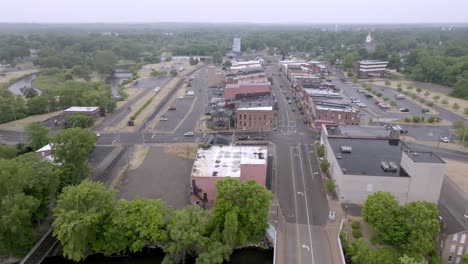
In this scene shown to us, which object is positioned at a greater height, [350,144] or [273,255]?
[350,144]

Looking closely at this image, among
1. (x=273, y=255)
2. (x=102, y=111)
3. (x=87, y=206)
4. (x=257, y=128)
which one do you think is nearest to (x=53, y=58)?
(x=102, y=111)

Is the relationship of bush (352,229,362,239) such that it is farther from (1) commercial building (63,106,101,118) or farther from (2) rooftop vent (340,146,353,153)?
(1) commercial building (63,106,101,118)

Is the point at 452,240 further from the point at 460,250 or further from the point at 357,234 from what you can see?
the point at 357,234

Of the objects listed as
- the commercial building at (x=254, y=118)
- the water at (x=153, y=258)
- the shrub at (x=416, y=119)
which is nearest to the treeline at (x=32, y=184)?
the water at (x=153, y=258)

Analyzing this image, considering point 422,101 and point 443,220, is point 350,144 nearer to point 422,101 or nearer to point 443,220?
point 443,220

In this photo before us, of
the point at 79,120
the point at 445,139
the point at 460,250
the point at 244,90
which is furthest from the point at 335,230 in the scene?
the point at 244,90
